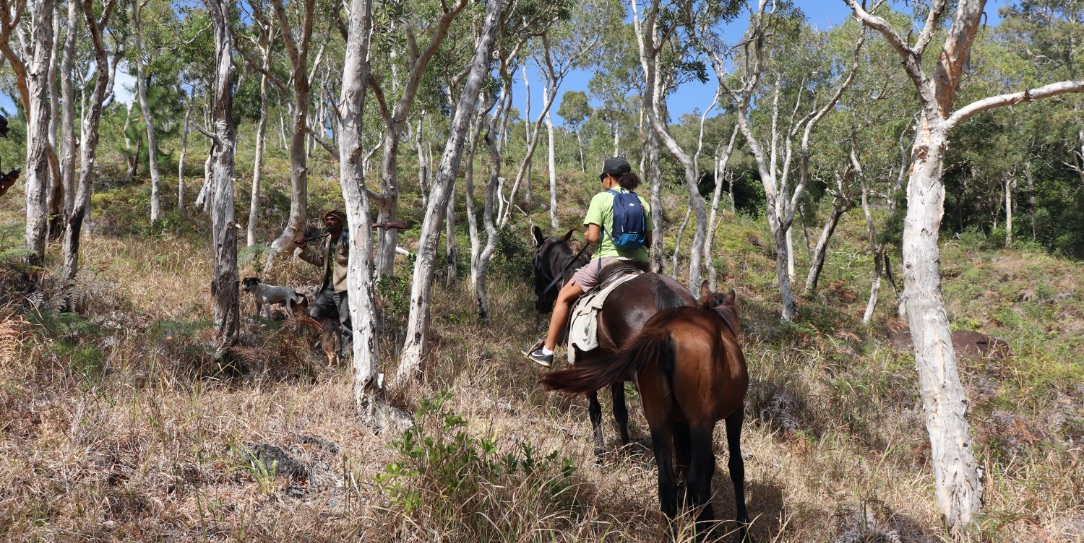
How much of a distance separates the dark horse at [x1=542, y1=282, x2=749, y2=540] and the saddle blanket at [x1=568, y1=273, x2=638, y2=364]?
1.09 m

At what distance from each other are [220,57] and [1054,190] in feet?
132

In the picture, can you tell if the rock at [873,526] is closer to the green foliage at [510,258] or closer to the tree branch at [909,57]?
the tree branch at [909,57]

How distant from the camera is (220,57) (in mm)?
5812

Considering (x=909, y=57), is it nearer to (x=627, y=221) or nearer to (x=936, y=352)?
(x=936, y=352)

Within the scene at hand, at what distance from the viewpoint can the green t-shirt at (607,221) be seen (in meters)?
5.21

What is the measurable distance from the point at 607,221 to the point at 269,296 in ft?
14.9

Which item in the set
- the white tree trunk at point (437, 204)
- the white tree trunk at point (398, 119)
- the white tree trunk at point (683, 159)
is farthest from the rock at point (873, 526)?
the white tree trunk at point (683, 159)

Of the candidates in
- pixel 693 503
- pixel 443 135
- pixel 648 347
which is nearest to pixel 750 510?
pixel 693 503

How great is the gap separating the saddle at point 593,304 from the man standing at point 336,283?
112 inches

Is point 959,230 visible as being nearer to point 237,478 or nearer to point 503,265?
point 503,265

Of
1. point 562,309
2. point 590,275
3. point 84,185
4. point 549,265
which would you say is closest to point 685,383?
point 590,275

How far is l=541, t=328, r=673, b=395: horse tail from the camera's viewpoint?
3.63 m

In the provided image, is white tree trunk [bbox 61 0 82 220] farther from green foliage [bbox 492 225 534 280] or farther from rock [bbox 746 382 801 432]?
rock [bbox 746 382 801 432]

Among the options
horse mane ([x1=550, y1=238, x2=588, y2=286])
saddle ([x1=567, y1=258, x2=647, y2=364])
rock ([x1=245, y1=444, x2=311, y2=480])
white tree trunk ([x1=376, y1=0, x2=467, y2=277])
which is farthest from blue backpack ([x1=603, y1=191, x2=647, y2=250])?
white tree trunk ([x1=376, y1=0, x2=467, y2=277])
